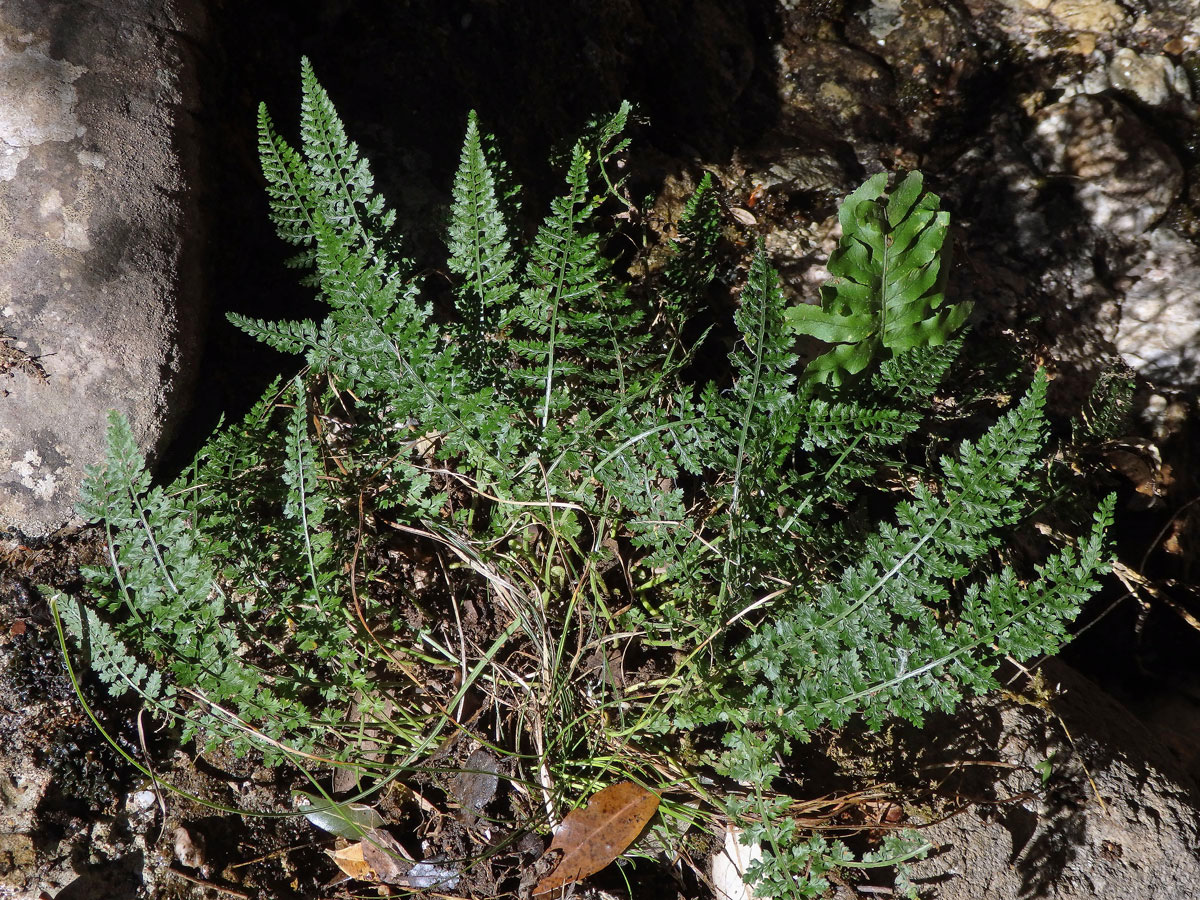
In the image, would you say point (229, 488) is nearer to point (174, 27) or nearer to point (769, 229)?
point (174, 27)

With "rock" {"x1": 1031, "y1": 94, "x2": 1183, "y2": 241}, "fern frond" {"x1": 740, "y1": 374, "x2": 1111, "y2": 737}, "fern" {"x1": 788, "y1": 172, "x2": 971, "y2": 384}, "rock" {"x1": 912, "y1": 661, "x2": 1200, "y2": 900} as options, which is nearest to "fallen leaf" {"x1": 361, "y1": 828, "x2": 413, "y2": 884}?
"fern frond" {"x1": 740, "y1": 374, "x2": 1111, "y2": 737}

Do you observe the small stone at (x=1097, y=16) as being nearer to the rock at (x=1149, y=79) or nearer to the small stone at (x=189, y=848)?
the rock at (x=1149, y=79)

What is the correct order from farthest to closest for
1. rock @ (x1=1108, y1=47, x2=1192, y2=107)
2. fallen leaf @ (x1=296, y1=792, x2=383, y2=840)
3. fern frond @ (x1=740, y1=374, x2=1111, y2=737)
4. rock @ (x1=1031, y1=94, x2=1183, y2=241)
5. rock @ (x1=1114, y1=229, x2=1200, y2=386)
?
rock @ (x1=1108, y1=47, x2=1192, y2=107) < rock @ (x1=1031, y1=94, x2=1183, y2=241) < rock @ (x1=1114, y1=229, x2=1200, y2=386) < fallen leaf @ (x1=296, y1=792, x2=383, y2=840) < fern frond @ (x1=740, y1=374, x2=1111, y2=737)

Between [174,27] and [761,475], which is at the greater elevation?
[174,27]

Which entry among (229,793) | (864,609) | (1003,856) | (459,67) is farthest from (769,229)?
(229,793)

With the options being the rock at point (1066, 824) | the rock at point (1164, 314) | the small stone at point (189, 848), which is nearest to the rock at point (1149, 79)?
the rock at point (1164, 314)

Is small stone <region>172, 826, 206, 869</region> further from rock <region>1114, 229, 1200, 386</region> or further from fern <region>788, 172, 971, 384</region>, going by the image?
rock <region>1114, 229, 1200, 386</region>

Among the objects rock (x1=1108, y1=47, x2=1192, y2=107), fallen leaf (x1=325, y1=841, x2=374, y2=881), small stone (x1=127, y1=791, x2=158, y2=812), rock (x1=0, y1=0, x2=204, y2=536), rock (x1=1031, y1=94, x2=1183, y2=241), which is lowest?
fallen leaf (x1=325, y1=841, x2=374, y2=881)
